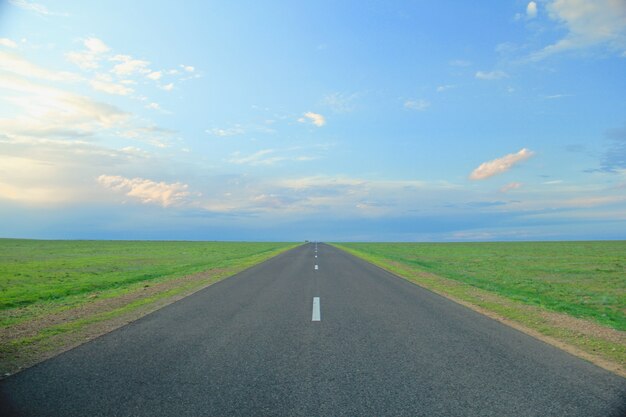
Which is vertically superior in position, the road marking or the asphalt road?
the road marking

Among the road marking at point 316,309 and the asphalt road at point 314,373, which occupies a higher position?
the road marking at point 316,309

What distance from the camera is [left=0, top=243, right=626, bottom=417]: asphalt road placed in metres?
4.32

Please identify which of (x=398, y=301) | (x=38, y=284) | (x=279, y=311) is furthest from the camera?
(x=38, y=284)

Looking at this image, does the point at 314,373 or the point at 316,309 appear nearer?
the point at 314,373

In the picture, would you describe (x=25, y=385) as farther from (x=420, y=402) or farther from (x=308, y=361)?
(x=420, y=402)

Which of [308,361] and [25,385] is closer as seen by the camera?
[25,385]

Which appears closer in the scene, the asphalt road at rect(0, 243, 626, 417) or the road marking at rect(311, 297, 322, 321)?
the asphalt road at rect(0, 243, 626, 417)

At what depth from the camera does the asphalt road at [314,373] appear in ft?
14.2

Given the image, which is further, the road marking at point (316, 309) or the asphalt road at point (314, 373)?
the road marking at point (316, 309)

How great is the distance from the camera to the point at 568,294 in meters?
16.4

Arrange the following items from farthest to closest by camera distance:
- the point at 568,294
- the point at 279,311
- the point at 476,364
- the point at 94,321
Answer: the point at 568,294
the point at 279,311
the point at 94,321
the point at 476,364

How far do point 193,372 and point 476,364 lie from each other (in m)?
4.04

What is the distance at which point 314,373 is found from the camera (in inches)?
212

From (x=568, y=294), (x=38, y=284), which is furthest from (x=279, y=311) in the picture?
(x=38, y=284)
